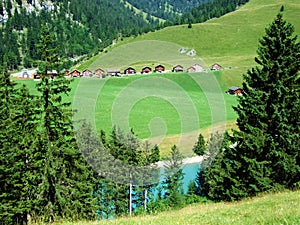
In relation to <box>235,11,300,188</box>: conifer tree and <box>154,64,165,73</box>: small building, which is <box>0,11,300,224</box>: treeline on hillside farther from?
<box>154,64,165,73</box>: small building

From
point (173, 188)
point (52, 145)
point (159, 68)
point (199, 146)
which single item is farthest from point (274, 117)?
point (159, 68)

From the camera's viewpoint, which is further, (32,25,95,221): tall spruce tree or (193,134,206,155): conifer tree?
(193,134,206,155): conifer tree

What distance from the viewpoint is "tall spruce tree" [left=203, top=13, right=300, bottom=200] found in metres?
21.9

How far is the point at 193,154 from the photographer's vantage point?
2251 inches

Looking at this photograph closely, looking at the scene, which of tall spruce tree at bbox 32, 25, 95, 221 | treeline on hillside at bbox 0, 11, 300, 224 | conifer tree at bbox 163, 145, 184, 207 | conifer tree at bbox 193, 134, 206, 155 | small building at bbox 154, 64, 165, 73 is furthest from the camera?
small building at bbox 154, 64, 165, 73

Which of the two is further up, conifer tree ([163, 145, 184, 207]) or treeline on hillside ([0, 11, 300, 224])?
treeline on hillside ([0, 11, 300, 224])

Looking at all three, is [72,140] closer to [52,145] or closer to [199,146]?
[52,145]

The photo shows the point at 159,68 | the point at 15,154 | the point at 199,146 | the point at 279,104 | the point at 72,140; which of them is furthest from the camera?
the point at 159,68

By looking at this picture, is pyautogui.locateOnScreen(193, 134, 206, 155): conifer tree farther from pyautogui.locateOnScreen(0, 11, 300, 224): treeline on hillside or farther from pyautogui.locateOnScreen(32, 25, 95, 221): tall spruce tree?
pyautogui.locateOnScreen(32, 25, 95, 221): tall spruce tree

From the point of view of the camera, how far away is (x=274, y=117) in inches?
871

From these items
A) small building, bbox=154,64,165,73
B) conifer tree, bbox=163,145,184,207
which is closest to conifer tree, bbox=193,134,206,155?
conifer tree, bbox=163,145,184,207

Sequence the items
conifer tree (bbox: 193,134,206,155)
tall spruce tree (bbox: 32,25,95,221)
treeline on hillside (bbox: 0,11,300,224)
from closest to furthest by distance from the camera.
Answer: tall spruce tree (bbox: 32,25,95,221) < treeline on hillside (bbox: 0,11,300,224) < conifer tree (bbox: 193,134,206,155)

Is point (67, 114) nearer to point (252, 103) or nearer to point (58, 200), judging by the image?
point (58, 200)

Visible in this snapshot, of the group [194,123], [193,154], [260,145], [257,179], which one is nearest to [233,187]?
[257,179]
